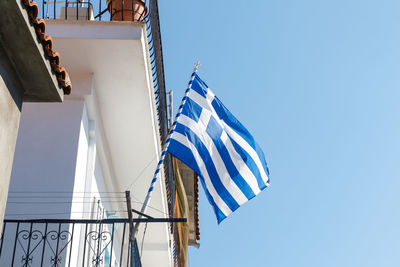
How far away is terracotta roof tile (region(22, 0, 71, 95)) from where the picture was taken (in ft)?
16.5

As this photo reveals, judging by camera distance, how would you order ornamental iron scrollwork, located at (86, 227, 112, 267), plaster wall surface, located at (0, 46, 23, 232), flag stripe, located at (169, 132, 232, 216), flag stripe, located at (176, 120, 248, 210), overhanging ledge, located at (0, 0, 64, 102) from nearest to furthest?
overhanging ledge, located at (0, 0, 64, 102) → plaster wall surface, located at (0, 46, 23, 232) → ornamental iron scrollwork, located at (86, 227, 112, 267) → flag stripe, located at (169, 132, 232, 216) → flag stripe, located at (176, 120, 248, 210)

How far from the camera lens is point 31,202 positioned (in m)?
8.46

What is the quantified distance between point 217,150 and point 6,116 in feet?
14.7

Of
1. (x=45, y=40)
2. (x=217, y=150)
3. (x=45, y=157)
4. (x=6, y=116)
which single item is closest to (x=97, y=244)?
(x=45, y=157)

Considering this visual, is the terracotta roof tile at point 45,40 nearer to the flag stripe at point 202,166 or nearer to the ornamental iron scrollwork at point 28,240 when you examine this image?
the ornamental iron scrollwork at point 28,240

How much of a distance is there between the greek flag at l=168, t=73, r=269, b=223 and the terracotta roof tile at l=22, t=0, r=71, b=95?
314 centimetres

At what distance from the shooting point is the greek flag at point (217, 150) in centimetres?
893

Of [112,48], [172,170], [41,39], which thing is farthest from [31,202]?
[172,170]

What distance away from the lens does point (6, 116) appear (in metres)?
5.25

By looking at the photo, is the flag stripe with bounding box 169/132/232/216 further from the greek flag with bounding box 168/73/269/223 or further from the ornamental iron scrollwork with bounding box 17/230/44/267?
the ornamental iron scrollwork with bounding box 17/230/44/267

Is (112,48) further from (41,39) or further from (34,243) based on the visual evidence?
(41,39)

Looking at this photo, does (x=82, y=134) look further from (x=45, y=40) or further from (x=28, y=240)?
(x=45, y=40)

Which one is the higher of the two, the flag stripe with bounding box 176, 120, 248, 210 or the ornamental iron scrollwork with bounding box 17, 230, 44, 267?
the flag stripe with bounding box 176, 120, 248, 210

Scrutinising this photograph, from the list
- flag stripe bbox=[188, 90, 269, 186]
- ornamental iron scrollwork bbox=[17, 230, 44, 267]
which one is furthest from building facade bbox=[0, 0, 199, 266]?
flag stripe bbox=[188, 90, 269, 186]
